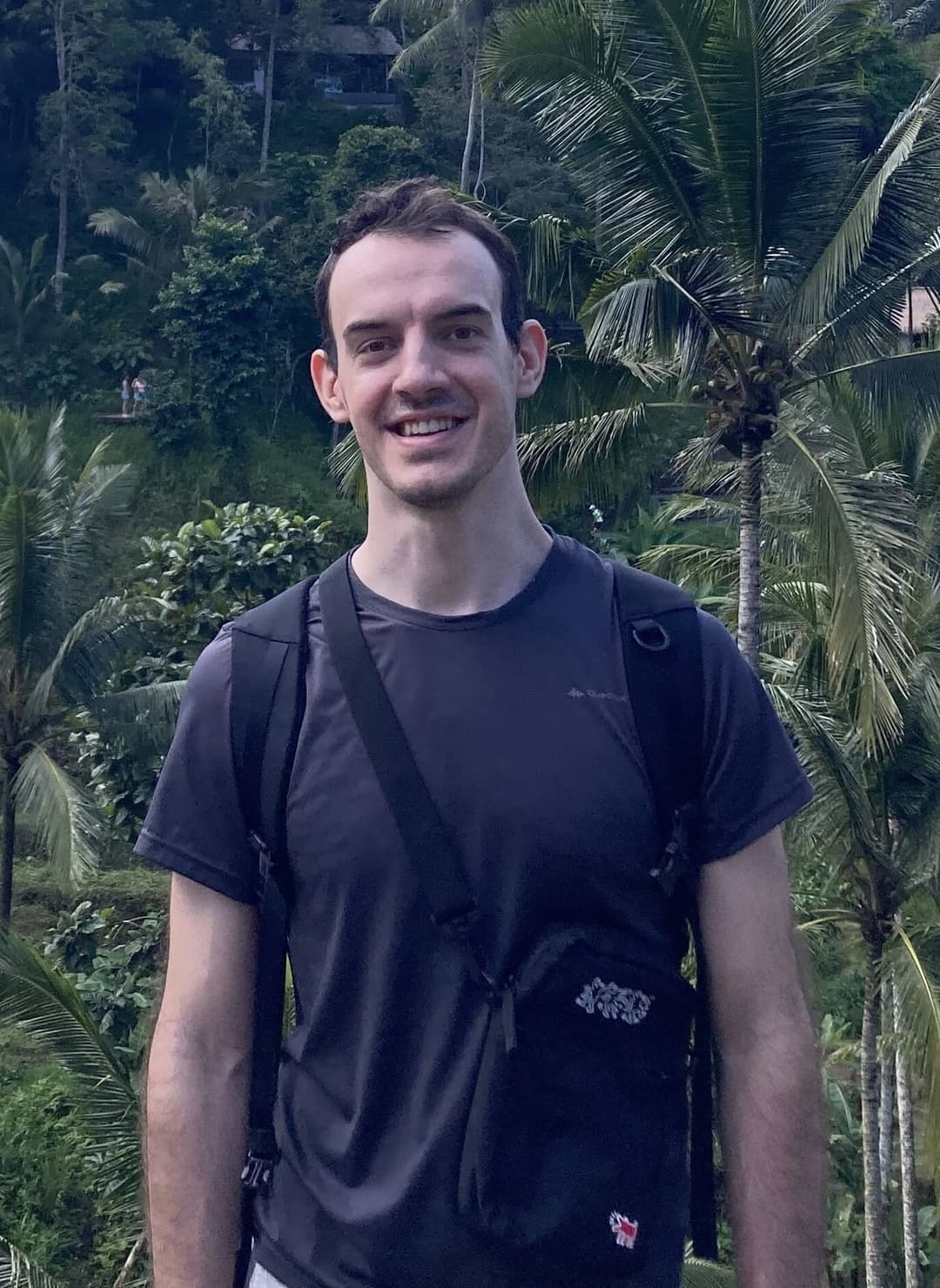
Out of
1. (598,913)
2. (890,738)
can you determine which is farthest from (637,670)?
(890,738)

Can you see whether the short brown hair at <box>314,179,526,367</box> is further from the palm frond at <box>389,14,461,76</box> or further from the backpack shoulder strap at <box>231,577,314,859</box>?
the palm frond at <box>389,14,461,76</box>

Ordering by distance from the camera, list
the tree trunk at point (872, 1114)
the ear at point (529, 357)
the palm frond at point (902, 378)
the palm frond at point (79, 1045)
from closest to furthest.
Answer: the ear at point (529, 357)
the palm frond at point (79, 1045)
the palm frond at point (902, 378)
the tree trunk at point (872, 1114)

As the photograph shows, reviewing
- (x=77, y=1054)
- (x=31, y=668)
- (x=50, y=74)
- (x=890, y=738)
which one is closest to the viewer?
(x=77, y=1054)

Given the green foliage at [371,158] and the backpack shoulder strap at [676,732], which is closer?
the backpack shoulder strap at [676,732]

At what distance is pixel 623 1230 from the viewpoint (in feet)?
5.62

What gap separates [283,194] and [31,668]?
67.1ft

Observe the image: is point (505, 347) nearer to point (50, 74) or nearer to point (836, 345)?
point (836, 345)

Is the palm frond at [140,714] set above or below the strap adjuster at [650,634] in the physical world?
below

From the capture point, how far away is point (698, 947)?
186 cm

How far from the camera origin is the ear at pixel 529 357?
2.00 m

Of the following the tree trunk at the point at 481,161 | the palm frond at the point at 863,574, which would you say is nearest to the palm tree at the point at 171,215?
the tree trunk at the point at 481,161

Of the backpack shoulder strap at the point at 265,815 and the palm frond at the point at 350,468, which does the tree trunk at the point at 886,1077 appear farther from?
the backpack shoulder strap at the point at 265,815

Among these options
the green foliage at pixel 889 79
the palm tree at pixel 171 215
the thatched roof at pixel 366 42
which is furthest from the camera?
the thatched roof at pixel 366 42

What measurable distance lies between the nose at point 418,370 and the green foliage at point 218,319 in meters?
28.4
